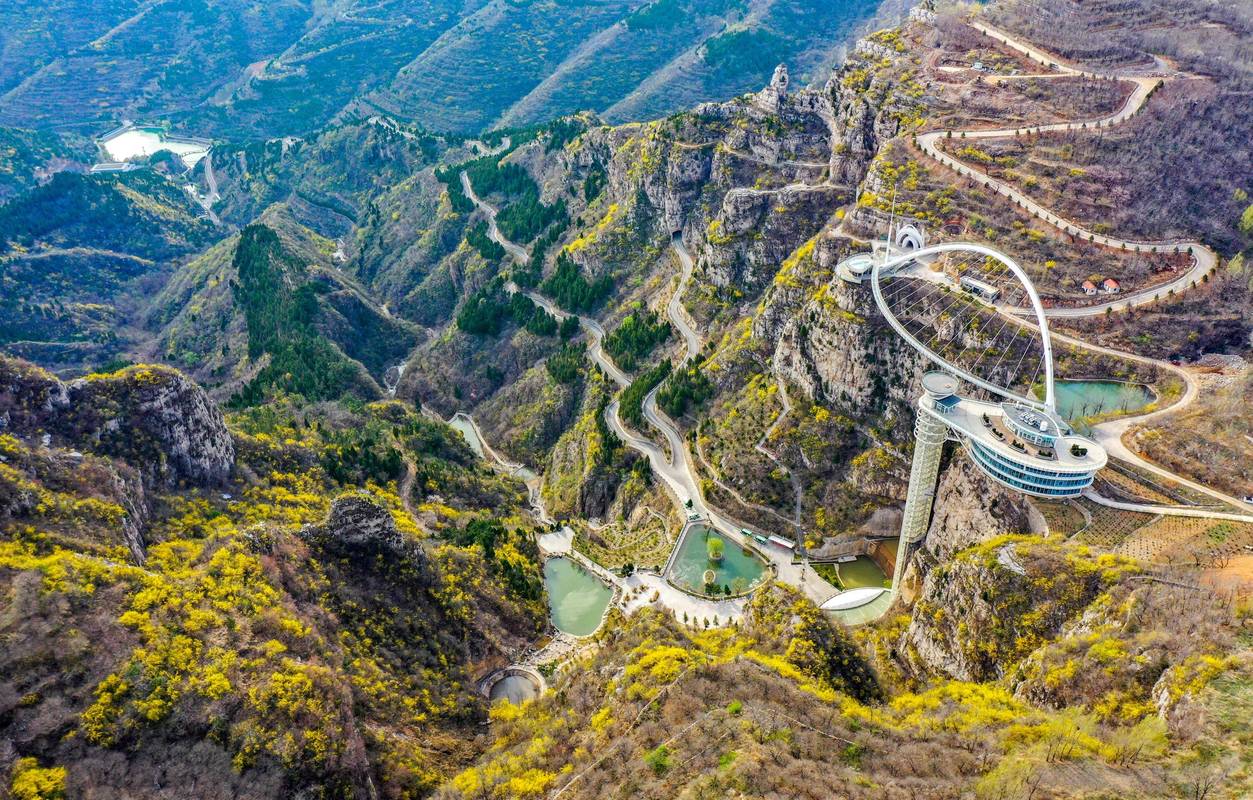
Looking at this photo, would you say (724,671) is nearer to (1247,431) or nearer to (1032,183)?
(1247,431)

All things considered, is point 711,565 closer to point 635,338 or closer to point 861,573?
point 861,573

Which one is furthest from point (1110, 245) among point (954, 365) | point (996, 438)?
point (996, 438)

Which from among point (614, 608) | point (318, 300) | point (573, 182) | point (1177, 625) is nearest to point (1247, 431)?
point (1177, 625)

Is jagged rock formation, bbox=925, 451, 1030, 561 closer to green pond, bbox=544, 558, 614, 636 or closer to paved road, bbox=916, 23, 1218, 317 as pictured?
paved road, bbox=916, 23, 1218, 317

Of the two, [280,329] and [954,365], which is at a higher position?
[954,365]

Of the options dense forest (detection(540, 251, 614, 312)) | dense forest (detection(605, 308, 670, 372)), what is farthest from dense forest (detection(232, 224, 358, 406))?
dense forest (detection(605, 308, 670, 372))
